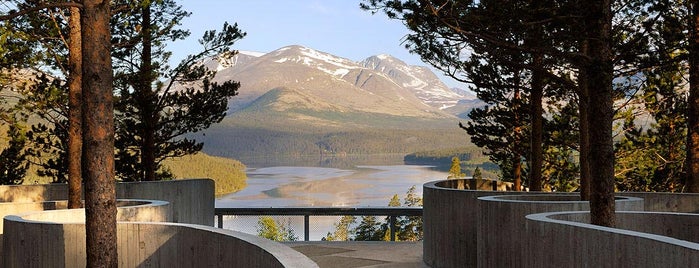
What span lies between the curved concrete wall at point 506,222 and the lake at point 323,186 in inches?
2379

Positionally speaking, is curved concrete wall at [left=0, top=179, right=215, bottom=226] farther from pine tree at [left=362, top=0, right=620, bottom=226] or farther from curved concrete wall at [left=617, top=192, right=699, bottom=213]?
curved concrete wall at [left=617, top=192, right=699, bottom=213]

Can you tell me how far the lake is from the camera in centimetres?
9612

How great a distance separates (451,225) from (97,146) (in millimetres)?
5991

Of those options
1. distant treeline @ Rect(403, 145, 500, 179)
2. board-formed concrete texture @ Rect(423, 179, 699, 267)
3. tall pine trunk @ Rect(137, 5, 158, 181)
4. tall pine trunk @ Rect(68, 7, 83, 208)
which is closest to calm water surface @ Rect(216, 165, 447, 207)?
distant treeline @ Rect(403, 145, 500, 179)

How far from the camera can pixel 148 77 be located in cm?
1681

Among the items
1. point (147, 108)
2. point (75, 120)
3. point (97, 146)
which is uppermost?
point (147, 108)

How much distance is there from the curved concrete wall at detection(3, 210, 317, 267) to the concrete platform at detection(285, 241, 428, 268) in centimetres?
591

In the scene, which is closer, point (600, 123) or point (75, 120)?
point (600, 123)

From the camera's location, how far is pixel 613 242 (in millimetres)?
5715

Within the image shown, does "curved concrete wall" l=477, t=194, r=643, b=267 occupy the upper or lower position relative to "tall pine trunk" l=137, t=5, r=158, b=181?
lower

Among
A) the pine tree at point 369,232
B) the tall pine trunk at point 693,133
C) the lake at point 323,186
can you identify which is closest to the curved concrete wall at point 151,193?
the tall pine trunk at point 693,133

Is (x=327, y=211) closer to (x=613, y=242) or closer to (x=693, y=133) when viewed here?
(x=693, y=133)

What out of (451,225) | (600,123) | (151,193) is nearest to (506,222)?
(600,123)

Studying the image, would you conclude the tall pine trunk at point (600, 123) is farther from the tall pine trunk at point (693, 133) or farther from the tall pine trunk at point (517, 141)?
the tall pine trunk at point (517, 141)
